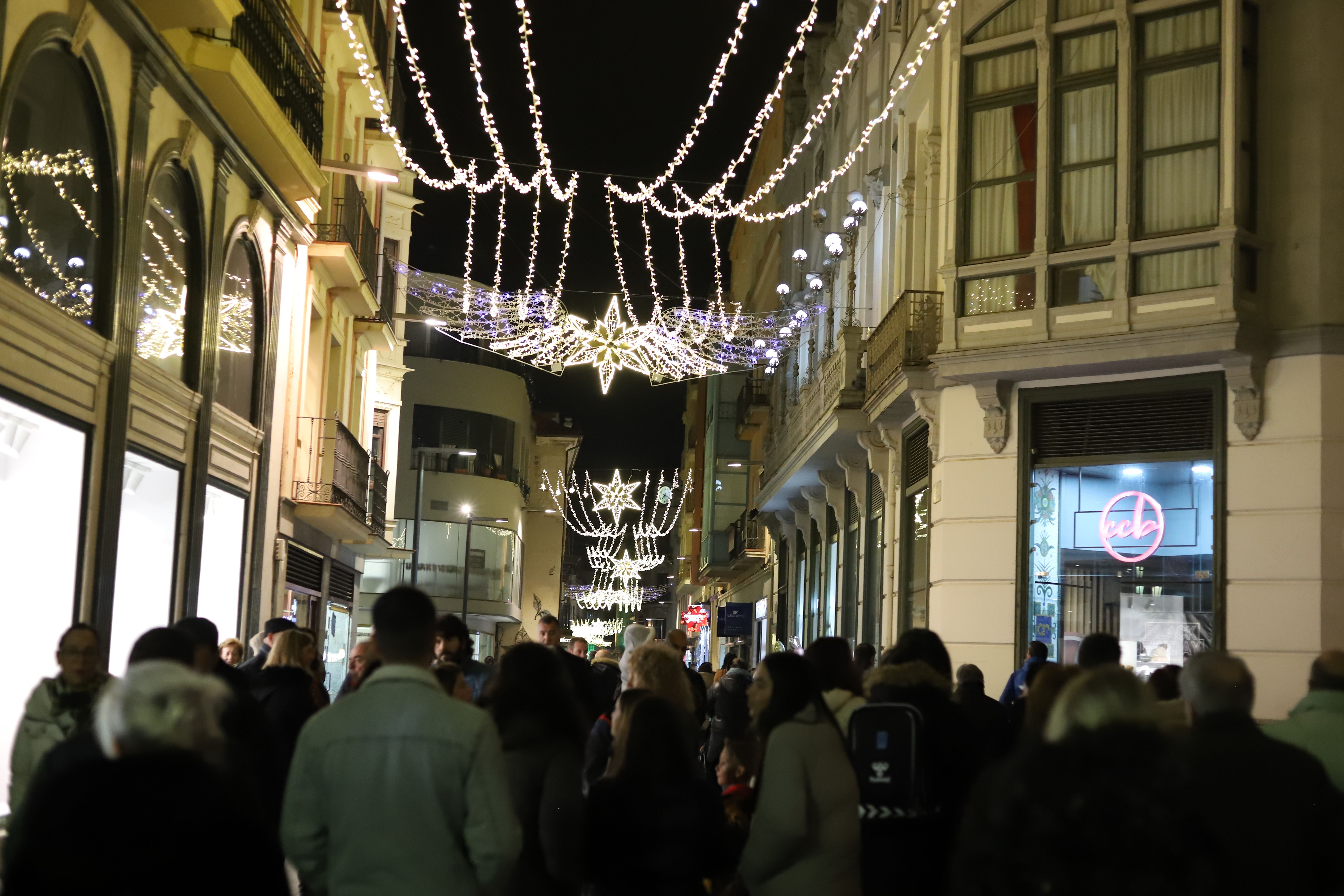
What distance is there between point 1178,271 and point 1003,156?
8.58 ft

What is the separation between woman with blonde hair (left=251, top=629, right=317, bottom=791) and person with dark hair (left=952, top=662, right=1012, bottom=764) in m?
3.32

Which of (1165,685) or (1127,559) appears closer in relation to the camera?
(1165,685)

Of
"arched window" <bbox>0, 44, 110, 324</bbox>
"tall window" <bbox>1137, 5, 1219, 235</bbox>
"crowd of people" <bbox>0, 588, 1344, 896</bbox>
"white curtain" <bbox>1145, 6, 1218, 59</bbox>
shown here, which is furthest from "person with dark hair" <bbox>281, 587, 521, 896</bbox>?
"white curtain" <bbox>1145, 6, 1218, 59</bbox>

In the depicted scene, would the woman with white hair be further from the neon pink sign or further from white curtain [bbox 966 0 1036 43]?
white curtain [bbox 966 0 1036 43]

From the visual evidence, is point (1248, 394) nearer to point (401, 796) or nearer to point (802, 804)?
point (802, 804)

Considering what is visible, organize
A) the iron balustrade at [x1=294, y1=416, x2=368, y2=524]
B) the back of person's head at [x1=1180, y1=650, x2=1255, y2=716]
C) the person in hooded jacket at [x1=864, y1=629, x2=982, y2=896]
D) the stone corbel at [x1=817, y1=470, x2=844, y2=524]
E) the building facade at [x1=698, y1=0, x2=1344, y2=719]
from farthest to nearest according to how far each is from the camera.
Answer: the stone corbel at [x1=817, y1=470, x2=844, y2=524], the iron balustrade at [x1=294, y1=416, x2=368, y2=524], the building facade at [x1=698, y1=0, x2=1344, y2=719], the person in hooded jacket at [x1=864, y1=629, x2=982, y2=896], the back of person's head at [x1=1180, y1=650, x2=1255, y2=716]

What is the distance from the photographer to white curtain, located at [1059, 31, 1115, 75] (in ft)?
55.6

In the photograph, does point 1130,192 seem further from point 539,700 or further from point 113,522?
point 539,700

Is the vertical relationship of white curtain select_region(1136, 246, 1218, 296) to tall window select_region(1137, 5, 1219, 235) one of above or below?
below

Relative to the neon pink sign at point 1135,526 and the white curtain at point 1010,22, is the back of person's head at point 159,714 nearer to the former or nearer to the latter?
the neon pink sign at point 1135,526

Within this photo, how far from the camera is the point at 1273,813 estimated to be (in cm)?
473

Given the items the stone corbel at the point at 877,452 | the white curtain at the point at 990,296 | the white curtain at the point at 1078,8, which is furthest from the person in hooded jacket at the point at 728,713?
the stone corbel at the point at 877,452

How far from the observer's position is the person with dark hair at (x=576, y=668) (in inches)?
365

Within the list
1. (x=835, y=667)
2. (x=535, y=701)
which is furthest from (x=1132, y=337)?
(x=535, y=701)
